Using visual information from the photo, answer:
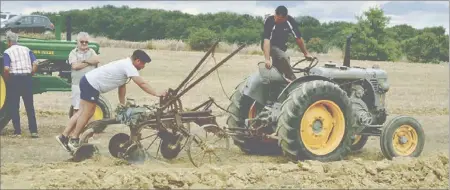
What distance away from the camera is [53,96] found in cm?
1806

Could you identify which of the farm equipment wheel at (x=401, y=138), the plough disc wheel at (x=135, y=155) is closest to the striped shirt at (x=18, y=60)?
the plough disc wheel at (x=135, y=155)

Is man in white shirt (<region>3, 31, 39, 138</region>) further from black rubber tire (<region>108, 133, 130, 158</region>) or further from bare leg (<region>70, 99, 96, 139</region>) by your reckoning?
black rubber tire (<region>108, 133, 130, 158</region>)

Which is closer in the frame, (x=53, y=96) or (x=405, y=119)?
(x=405, y=119)

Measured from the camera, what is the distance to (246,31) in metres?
26.2

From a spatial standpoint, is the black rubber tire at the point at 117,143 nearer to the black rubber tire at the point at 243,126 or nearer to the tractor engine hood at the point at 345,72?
the black rubber tire at the point at 243,126

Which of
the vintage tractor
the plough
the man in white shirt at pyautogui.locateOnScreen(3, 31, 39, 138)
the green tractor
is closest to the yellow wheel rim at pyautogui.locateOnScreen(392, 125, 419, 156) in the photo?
the vintage tractor

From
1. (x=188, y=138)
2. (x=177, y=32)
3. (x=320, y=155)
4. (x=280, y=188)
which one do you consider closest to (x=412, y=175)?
(x=320, y=155)

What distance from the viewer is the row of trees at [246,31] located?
27.0m

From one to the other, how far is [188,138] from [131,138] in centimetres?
66

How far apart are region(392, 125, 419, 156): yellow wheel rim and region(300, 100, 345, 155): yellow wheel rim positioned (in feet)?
2.91

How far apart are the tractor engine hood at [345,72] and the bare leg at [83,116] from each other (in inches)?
112

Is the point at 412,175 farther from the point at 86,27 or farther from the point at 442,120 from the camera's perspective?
the point at 86,27

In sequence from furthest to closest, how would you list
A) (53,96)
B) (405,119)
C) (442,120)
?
(53,96) < (442,120) < (405,119)

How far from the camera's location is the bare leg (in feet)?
30.5
